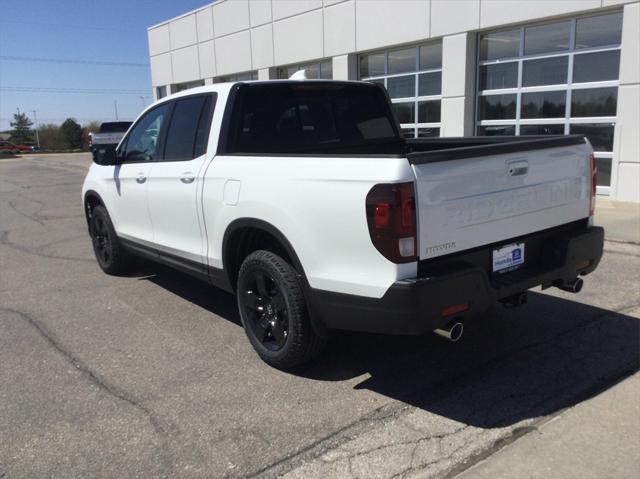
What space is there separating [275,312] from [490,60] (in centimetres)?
1106

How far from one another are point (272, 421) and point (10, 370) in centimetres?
205

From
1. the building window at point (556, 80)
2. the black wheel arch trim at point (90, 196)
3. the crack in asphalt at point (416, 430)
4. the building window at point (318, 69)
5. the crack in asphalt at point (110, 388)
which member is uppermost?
the building window at point (318, 69)

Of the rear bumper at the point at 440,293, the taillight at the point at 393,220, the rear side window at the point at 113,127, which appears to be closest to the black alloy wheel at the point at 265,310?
the rear bumper at the point at 440,293

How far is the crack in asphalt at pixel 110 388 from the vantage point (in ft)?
10.0

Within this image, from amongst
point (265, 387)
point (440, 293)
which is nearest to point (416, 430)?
point (440, 293)

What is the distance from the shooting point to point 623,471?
2.78 meters

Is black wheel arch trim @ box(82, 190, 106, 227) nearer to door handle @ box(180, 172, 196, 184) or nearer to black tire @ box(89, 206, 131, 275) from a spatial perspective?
black tire @ box(89, 206, 131, 275)

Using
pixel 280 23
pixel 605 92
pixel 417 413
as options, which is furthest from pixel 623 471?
pixel 280 23

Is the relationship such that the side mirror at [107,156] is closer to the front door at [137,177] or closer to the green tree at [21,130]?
the front door at [137,177]

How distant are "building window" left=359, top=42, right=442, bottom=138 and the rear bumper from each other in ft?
34.7

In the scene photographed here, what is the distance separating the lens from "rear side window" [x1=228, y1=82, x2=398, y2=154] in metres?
4.39

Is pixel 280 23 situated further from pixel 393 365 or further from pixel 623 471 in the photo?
pixel 623 471

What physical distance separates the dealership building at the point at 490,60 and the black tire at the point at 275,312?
920 cm

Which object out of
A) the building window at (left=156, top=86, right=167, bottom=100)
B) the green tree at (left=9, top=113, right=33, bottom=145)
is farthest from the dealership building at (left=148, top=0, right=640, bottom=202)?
the green tree at (left=9, top=113, right=33, bottom=145)
